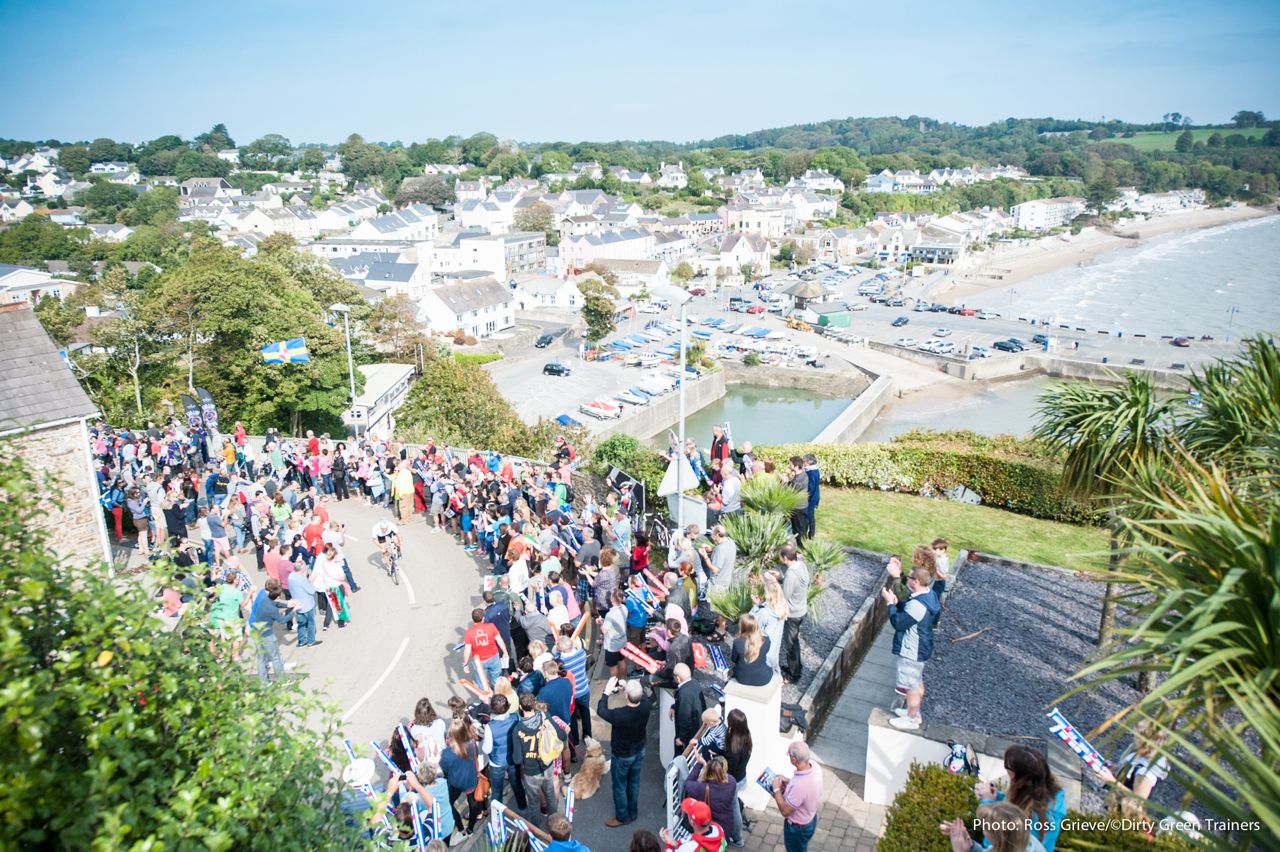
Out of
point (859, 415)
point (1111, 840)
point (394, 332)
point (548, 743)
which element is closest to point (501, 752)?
point (548, 743)

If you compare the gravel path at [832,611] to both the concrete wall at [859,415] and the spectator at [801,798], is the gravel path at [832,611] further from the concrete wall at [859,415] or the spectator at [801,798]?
the concrete wall at [859,415]

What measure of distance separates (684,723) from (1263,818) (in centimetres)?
486

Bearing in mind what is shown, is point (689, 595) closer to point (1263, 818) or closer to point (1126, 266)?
point (1263, 818)

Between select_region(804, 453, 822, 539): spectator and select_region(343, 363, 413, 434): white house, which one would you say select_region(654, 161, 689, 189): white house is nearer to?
select_region(343, 363, 413, 434): white house

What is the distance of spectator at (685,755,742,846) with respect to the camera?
20.8 ft

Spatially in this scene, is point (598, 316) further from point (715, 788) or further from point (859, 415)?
point (715, 788)

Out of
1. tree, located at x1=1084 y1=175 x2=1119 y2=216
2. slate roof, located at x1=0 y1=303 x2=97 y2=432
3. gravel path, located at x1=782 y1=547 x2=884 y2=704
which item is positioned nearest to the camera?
gravel path, located at x1=782 y1=547 x2=884 y2=704

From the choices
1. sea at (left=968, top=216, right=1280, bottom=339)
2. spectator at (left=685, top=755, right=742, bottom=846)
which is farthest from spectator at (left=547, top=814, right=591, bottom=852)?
sea at (left=968, top=216, right=1280, bottom=339)

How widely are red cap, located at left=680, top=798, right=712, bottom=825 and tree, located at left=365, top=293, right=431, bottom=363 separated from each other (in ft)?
140

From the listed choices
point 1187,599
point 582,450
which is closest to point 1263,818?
point 1187,599

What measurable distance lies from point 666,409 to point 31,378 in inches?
1653

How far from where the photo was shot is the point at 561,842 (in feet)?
18.6

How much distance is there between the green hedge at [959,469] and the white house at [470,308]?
175 feet

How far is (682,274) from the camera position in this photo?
4006 inches
